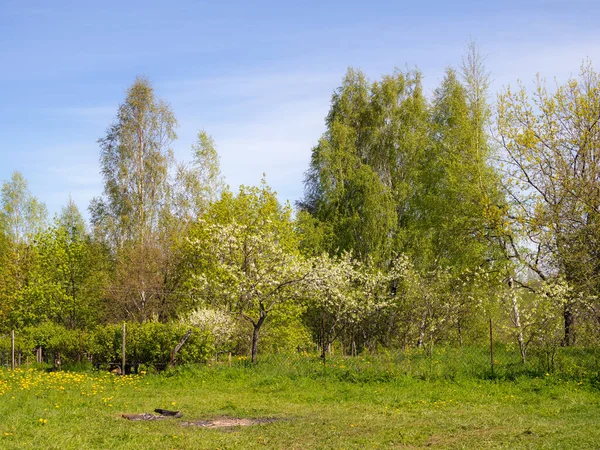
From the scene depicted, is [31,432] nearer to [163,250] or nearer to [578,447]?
[578,447]

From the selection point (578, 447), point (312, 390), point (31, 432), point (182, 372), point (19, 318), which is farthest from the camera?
point (19, 318)

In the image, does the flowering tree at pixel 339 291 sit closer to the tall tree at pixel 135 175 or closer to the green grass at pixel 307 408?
the green grass at pixel 307 408

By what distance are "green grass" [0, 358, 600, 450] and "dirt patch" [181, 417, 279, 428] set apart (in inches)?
13.8

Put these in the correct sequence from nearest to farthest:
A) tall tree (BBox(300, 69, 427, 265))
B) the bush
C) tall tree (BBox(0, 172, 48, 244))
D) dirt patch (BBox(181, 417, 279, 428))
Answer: dirt patch (BBox(181, 417, 279, 428))
the bush
tall tree (BBox(300, 69, 427, 265))
tall tree (BBox(0, 172, 48, 244))

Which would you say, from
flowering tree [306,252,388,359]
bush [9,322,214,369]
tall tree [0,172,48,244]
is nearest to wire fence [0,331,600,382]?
bush [9,322,214,369]

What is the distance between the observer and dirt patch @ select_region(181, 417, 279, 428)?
41.3ft

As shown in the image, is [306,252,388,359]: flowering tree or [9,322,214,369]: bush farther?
[306,252,388,359]: flowering tree

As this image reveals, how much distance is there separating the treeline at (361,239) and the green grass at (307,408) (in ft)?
9.82

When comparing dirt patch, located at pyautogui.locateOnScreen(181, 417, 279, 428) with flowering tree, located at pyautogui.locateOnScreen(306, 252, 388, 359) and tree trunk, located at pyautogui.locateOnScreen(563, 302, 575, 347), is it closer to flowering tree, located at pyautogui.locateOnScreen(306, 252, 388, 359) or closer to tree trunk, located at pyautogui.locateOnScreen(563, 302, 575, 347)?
flowering tree, located at pyautogui.locateOnScreen(306, 252, 388, 359)

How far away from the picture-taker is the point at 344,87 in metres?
39.2

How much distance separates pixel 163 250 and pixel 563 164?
Result: 22.5 m

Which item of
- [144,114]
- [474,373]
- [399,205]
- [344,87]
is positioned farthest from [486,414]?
[144,114]

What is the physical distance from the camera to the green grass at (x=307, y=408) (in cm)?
1061

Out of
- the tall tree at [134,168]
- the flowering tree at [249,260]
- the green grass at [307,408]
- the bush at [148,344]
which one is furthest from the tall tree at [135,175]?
the green grass at [307,408]
